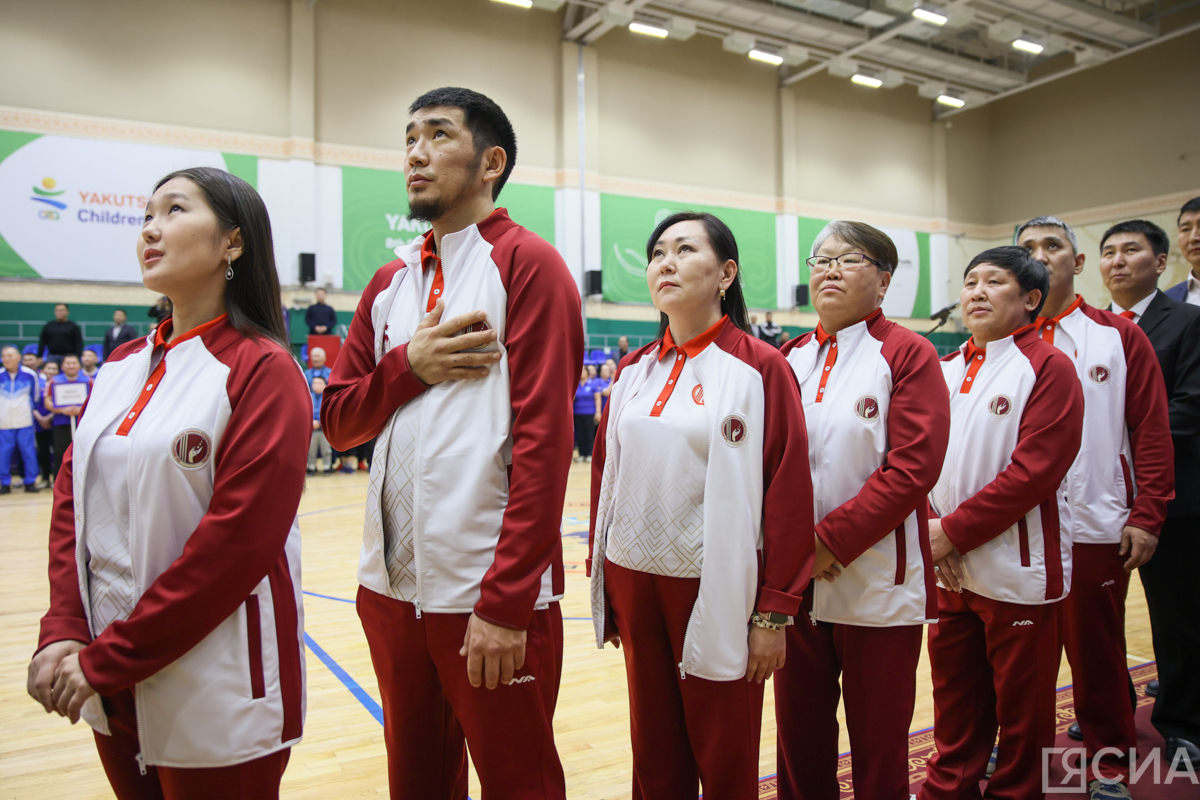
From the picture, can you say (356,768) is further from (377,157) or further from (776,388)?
(377,157)

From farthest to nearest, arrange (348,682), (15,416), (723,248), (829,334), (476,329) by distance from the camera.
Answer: (15,416) → (348,682) → (829,334) → (723,248) → (476,329)

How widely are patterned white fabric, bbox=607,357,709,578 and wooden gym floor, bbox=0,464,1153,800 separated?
3.43ft

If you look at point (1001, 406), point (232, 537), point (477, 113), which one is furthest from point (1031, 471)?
point (232, 537)

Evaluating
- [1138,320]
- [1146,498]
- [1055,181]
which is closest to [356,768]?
[1146,498]

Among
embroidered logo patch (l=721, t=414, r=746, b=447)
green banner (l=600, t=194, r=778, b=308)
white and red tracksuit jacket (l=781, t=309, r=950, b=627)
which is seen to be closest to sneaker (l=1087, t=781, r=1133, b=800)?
white and red tracksuit jacket (l=781, t=309, r=950, b=627)

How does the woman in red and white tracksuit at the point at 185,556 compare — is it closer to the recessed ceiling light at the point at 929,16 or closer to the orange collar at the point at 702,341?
the orange collar at the point at 702,341

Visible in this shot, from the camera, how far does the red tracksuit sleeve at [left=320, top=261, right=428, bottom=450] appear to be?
4.95 feet

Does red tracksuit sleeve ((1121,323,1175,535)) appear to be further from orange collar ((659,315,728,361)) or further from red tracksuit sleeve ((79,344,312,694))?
red tracksuit sleeve ((79,344,312,694))

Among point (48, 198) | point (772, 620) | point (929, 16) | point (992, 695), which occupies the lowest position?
point (992, 695)

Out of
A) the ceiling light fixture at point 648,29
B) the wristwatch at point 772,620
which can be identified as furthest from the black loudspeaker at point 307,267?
the wristwatch at point 772,620

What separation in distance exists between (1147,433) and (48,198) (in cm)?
1260

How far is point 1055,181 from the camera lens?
57.4ft

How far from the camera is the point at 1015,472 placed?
2.22 metres

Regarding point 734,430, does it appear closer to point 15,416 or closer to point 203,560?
point 203,560
